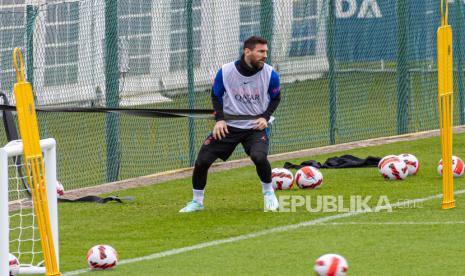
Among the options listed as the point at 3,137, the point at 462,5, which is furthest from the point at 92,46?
the point at 462,5

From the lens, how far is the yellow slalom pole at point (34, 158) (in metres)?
8.38

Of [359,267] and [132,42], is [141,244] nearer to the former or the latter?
[359,267]

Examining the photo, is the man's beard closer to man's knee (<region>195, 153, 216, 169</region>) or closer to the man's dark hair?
the man's dark hair

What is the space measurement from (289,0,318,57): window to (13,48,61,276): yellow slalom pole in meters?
10.8

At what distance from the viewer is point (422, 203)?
1271cm

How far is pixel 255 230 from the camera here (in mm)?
11375

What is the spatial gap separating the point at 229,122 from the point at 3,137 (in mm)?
5451

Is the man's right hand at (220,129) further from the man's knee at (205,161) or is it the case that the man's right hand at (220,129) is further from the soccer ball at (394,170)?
the soccer ball at (394,170)

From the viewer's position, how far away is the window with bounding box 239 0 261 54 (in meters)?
18.0

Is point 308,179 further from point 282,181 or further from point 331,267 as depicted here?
point 331,267

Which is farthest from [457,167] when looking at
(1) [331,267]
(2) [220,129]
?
(1) [331,267]

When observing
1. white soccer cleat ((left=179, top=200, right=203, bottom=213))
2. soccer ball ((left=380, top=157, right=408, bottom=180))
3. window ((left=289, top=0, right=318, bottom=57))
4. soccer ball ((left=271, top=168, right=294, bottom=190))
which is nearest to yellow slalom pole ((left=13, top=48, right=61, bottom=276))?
white soccer cleat ((left=179, top=200, right=203, bottom=213))

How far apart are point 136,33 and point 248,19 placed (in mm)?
2587

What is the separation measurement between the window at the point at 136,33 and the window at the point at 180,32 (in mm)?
432
